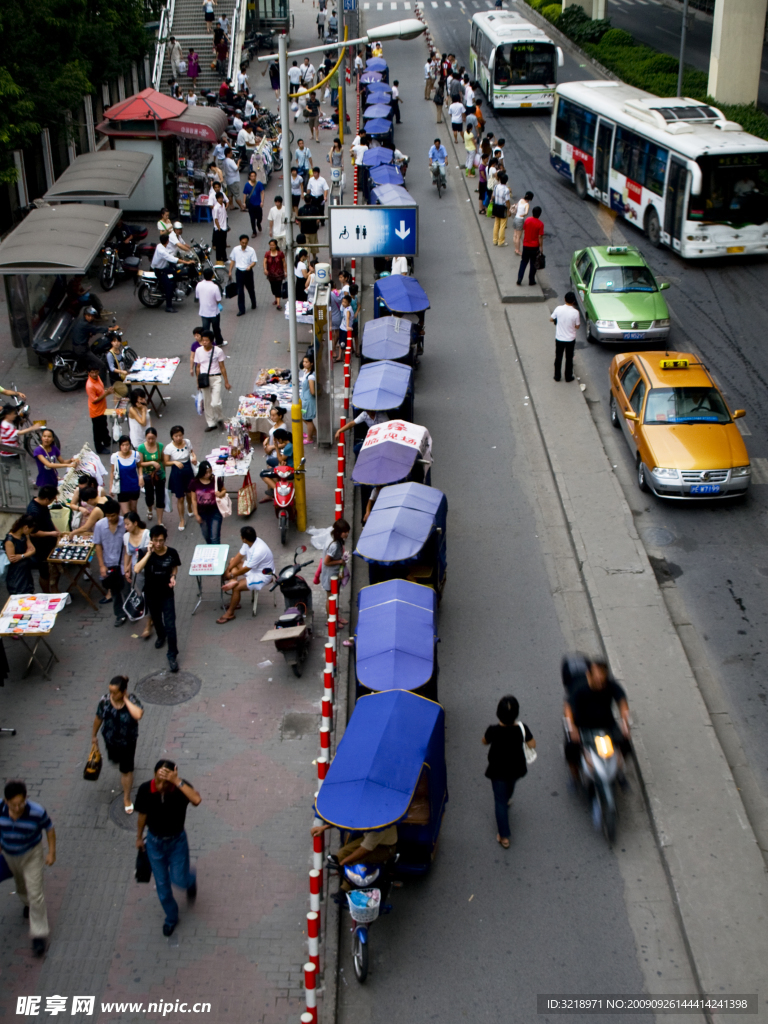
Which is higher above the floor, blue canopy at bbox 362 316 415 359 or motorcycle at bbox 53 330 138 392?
blue canopy at bbox 362 316 415 359

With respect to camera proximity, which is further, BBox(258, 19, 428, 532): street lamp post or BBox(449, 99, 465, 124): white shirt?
BBox(449, 99, 465, 124): white shirt

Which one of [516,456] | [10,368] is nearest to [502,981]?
[516,456]

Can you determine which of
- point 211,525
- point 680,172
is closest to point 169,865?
point 211,525

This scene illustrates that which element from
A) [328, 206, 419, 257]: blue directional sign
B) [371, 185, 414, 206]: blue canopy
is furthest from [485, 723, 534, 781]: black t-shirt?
[371, 185, 414, 206]: blue canopy

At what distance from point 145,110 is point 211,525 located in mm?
17042

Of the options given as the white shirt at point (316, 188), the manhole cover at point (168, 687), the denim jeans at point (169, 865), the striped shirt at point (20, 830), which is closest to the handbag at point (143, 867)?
the denim jeans at point (169, 865)

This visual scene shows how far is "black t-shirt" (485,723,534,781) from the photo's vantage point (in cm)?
920

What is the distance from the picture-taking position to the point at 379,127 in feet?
105

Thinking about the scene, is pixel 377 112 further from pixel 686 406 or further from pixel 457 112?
pixel 686 406

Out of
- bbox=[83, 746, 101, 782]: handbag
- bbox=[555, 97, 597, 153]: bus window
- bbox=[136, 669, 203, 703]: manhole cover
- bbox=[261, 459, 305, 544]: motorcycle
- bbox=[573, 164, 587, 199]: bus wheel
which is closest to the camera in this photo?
bbox=[83, 746, 101, 782]: handbag

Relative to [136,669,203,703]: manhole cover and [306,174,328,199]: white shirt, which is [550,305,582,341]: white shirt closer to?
[306,174,328,199]: white shirt

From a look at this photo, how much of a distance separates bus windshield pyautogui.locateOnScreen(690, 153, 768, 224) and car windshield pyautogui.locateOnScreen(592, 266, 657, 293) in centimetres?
335

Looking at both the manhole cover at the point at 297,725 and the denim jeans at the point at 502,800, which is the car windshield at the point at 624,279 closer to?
the manhole cover at the point at 297,725

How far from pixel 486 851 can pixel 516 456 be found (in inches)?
337
